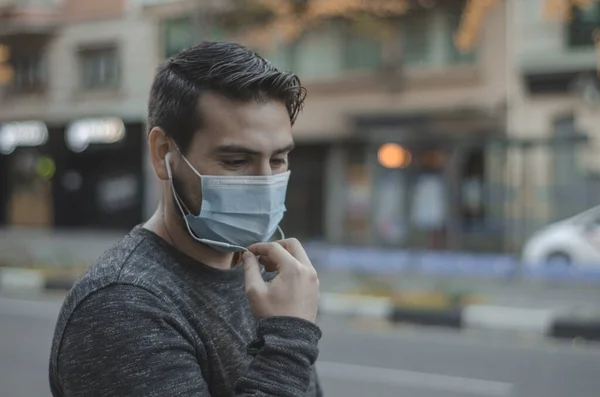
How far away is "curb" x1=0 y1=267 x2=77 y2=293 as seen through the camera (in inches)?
498

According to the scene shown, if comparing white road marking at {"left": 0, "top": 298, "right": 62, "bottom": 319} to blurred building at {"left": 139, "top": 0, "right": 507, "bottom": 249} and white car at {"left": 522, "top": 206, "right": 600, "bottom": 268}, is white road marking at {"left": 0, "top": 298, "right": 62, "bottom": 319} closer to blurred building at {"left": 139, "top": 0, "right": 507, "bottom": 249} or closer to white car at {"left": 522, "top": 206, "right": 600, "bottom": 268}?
blurred building at {"left": 139, "top": 0, "right": 507, "bottom": 249}

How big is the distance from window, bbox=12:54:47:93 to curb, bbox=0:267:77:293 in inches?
397

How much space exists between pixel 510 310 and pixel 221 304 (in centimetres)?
866

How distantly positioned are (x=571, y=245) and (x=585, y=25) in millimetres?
4856

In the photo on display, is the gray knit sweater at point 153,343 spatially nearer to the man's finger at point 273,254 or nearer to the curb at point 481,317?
the man's finger at point 273,254

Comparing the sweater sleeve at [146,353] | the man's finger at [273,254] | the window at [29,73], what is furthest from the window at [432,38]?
the sweater sleeve at [146,353]

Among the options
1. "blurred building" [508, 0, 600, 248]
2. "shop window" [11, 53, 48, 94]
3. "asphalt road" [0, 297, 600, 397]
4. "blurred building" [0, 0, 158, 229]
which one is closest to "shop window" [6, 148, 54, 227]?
"blurred building" [0, 0, 158, 229]

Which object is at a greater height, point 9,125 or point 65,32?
point 65,32

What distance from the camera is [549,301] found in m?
10.6

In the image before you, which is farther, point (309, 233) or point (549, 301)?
point (309, 233)

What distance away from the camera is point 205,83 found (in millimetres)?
1299

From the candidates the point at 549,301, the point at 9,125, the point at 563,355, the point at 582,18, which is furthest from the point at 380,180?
the point at 9,125

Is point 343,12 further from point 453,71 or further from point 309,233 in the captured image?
point 309,233

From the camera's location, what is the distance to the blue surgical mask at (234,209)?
1.39 meters
